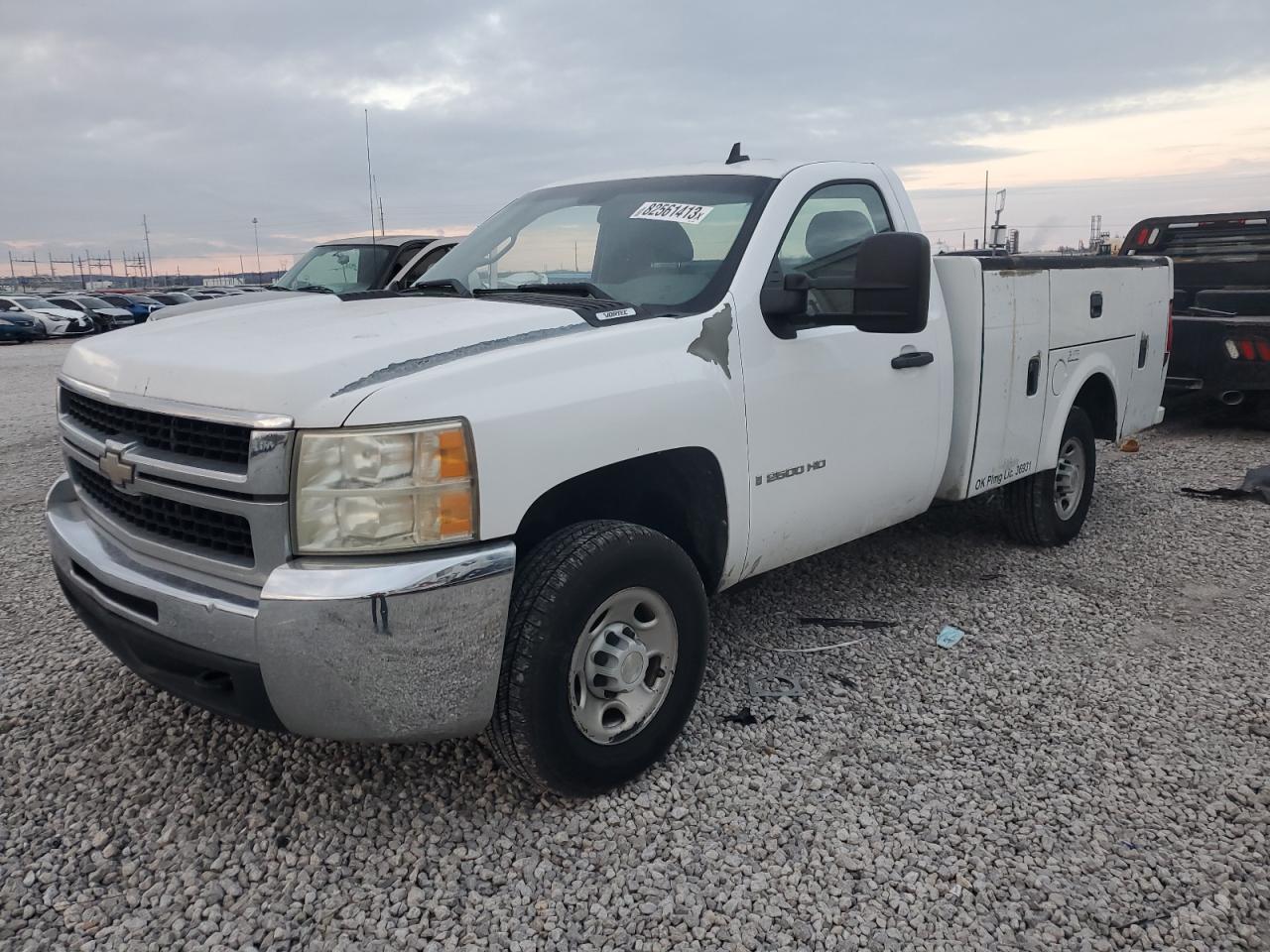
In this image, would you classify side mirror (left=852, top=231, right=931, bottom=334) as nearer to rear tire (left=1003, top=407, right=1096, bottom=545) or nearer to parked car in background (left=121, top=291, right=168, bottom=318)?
rear tire (left=1003, top=407, right=1096, bottom=545)

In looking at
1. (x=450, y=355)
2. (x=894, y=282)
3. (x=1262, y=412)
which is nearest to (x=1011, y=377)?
(x=894, y=282)

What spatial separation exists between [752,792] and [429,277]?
2.27m

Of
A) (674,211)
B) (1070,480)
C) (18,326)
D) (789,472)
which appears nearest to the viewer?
(789,472)

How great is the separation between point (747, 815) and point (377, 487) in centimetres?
144

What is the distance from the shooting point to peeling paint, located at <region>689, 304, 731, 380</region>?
314cm

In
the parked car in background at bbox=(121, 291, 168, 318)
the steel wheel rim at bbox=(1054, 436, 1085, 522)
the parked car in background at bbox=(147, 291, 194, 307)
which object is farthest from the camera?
the parked car in background at bbox=(147, 291, 194, 307)

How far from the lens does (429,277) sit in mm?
3943

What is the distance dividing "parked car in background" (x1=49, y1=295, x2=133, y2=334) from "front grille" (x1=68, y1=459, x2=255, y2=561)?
31417 mm

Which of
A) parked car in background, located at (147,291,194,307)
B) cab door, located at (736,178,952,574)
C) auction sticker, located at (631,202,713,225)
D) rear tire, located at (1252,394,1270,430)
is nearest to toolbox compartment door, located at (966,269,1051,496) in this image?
cab door, located at (736,178,952,574)

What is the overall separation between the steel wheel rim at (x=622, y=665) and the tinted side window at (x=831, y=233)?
134 centimetres

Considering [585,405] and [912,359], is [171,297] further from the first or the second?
[585,405]

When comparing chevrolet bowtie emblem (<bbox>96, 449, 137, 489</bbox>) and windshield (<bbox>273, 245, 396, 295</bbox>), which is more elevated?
windshield (<bbox>273, 245, 396, 295</bbox>)

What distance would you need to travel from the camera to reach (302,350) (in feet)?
8.64

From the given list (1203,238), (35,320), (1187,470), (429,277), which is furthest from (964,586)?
(35,320)
